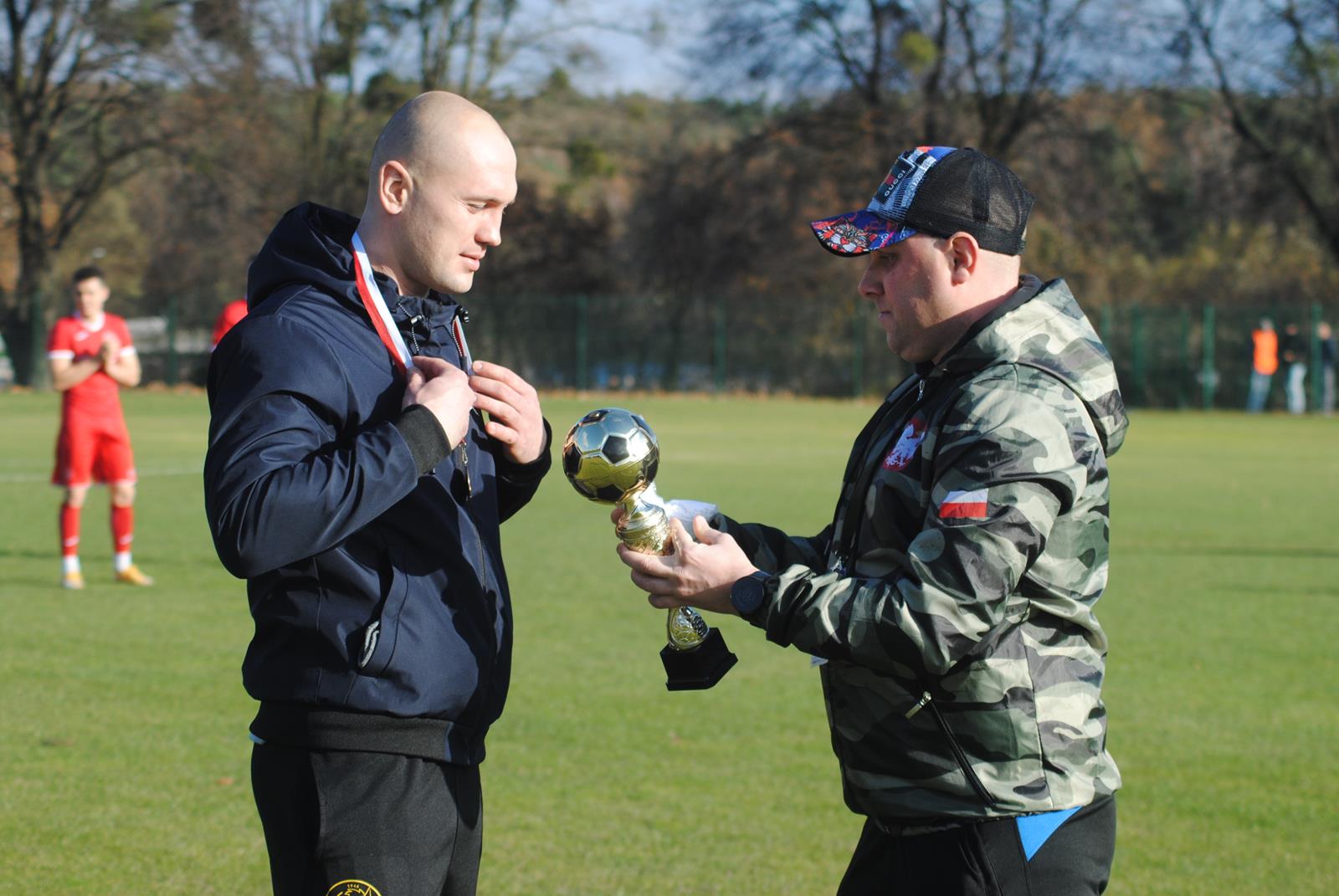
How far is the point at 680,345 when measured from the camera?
45219mm

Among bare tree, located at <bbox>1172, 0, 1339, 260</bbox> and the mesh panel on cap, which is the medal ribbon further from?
bare tree, located at <bbox>1172, 0, 1339, 260</bbox>

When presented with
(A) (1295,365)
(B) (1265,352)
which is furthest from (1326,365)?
(B) (1265,352)

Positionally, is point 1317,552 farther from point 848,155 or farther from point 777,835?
point 848,155

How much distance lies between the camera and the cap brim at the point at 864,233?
3068 mm

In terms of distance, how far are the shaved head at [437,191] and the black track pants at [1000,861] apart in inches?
60.4

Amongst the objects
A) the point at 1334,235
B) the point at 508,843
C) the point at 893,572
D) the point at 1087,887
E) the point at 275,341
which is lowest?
the point at 508,843

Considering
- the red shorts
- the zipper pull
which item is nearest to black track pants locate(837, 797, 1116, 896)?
the zipper pull

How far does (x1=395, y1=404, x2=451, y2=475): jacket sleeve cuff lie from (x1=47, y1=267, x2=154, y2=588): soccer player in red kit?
876cm

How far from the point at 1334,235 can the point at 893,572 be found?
1792 inches

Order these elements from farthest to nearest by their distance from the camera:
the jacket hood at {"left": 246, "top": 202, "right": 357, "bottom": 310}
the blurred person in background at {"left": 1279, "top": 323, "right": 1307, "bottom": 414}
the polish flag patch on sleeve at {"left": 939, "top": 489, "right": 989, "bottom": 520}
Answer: the blurred person in background at {"left": 1279, "top": 323, "right": 1307, "bottom": 414} → the jacket hood at {"left": 246, "top": 202, "right": 357, "bottom": 310} → the polish flag patch on sleeve at {"left": 939, "top": 489, "right": 989, "bottom": 520}

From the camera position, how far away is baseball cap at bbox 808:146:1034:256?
119 inches

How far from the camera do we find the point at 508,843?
5.58 m

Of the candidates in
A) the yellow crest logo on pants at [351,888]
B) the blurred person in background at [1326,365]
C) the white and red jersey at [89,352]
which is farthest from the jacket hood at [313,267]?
the blurred person in background at [1326,365]

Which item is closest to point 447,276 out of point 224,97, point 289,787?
point 289,787
